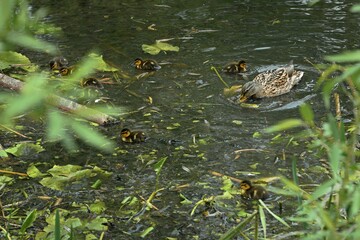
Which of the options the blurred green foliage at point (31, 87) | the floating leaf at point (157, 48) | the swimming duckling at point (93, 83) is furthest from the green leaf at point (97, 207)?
the floating leaf at point (157, 48)

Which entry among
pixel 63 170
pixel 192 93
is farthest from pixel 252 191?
pixel 192 93

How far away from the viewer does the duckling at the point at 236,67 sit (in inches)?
271

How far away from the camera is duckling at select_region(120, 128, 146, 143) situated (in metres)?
5.66

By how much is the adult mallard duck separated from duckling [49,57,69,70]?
1.87 m

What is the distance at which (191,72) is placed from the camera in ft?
23.2

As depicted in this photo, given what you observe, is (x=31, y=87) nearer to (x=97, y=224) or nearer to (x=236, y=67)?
(x=97, y=224)

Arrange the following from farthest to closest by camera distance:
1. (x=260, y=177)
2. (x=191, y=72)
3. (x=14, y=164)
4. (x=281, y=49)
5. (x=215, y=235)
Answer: (x=281, y=49) < (x=191, y=72) < (x=14, y=164) < (x=260, y=177) < (x=215, y=235)

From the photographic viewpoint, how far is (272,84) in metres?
6.61

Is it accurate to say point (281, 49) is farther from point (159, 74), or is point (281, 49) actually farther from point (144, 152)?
point (144, 152)

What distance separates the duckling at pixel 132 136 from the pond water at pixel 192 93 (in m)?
0.06

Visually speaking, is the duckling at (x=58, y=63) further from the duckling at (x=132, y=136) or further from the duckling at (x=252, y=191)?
the duckling at (x=252, y=191)

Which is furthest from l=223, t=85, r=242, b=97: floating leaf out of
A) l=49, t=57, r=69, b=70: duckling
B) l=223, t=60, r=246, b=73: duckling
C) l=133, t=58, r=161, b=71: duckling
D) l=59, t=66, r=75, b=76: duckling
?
l=49, t=57, r=69, b=70: duckling

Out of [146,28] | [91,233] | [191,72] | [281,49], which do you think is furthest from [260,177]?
[146,28]

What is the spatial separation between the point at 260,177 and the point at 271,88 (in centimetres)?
180
